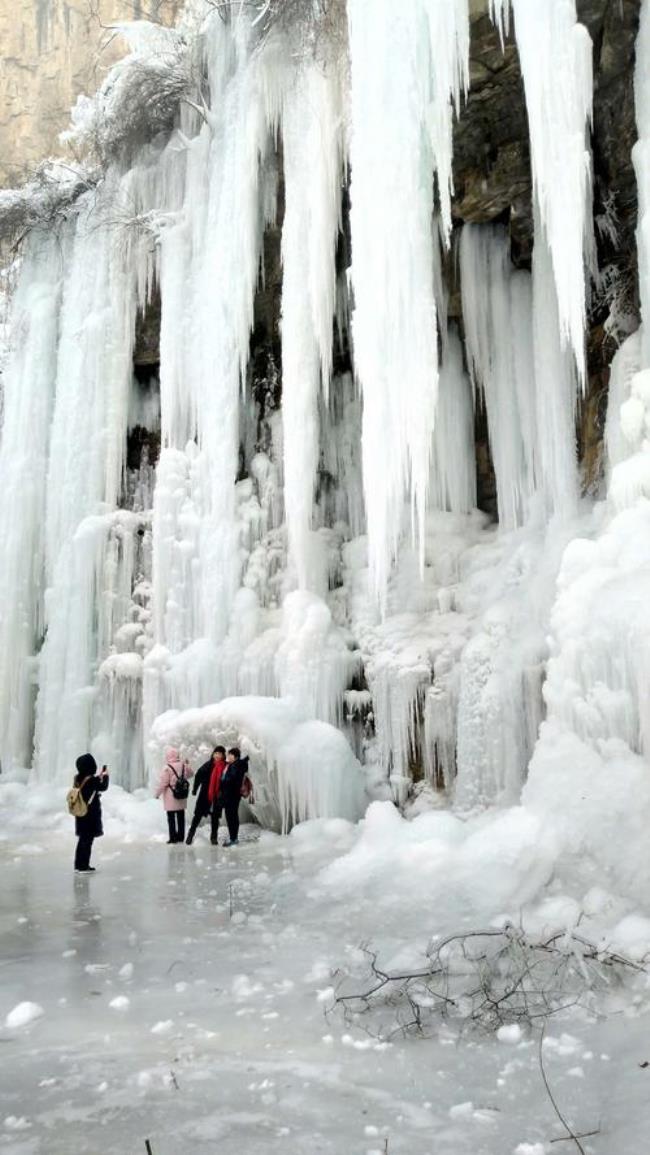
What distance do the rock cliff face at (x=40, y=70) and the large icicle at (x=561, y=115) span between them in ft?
46.7

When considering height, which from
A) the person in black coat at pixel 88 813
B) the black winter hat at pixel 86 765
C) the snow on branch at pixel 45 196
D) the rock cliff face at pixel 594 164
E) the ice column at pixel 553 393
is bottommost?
the person in black coat at pixel 88 813

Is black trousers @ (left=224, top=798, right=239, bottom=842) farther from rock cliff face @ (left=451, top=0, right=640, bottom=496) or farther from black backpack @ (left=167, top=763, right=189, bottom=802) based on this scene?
rock cliff face @ (left=451, top=0, right=640, bottom=496)

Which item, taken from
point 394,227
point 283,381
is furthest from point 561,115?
point 283,381

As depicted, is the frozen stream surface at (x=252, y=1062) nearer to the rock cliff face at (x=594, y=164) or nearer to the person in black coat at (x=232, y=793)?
the person in black coat at (x=232, y=793)

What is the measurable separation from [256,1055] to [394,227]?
6.73m

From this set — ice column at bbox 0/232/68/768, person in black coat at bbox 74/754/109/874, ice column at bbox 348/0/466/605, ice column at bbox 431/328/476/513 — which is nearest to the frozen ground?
person in black coat at bbox 74/754/109/874

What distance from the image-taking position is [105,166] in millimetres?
11898

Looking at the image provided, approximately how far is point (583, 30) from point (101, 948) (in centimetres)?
729

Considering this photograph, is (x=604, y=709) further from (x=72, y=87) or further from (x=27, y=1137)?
(x=72, y=87)

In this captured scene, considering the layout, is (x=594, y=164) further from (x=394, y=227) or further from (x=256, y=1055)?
(x=256, y=1055)

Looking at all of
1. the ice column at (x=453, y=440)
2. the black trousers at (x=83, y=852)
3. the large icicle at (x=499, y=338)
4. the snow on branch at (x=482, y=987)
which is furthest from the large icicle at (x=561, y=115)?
the black trousers at (x=83, y=852)

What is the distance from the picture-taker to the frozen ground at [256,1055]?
244 centimetres

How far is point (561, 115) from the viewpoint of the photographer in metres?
6.76

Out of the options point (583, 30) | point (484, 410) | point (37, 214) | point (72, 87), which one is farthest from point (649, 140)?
point (72, 87)
